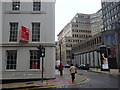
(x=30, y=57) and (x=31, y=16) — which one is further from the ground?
(x=31, y=16)

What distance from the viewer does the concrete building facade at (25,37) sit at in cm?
1305

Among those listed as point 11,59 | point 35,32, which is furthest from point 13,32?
point 11,59

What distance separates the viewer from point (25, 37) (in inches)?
510

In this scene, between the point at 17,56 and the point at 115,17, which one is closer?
the point at 17,56

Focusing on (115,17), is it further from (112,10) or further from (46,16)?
(46,16)

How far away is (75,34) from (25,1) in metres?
62.1

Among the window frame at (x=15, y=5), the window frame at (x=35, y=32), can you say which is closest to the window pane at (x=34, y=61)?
the window frame at (x=35, y=32)

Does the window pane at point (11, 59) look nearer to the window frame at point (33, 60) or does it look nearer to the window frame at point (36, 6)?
the window frame at point (33, 60)

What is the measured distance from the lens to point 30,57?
1349cm

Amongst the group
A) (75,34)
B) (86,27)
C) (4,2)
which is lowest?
(4,2)

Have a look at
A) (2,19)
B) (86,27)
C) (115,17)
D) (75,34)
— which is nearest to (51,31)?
(2,19)

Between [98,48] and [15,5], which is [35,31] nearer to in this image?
[15,5]

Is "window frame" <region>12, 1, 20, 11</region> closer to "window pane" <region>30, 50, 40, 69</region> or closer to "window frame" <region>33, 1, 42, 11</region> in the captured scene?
"window frame" <region>33, 1, 42, 11</region>

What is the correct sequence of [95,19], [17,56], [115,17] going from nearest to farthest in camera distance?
[17,56]
[115,17]
[95,19]
